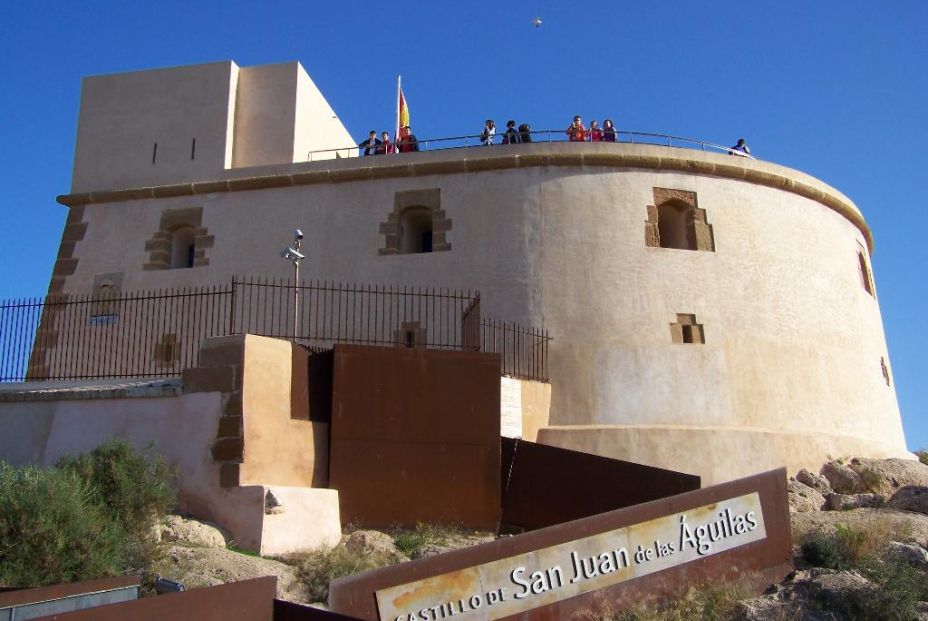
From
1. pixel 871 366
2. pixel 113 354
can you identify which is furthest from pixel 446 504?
pixel 871 366

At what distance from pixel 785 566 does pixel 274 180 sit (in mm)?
10964

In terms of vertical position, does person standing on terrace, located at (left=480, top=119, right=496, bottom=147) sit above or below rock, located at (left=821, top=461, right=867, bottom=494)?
above

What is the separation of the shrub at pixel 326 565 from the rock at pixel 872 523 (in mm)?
4679

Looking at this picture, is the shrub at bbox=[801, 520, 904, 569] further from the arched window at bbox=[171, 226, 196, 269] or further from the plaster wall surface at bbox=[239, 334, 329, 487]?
the arched window at bbox=[171, 226, 196, 269]

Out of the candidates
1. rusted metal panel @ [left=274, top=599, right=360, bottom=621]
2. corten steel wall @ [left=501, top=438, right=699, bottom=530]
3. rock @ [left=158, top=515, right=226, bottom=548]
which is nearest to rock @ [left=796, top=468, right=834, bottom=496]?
corten steel wall @ [left=501, top=438, right=699, bottom=530]

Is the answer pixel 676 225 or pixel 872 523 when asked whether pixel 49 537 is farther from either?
pixel 676 225

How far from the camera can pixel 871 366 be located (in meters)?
17.3

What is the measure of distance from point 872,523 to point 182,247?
41.8 feet

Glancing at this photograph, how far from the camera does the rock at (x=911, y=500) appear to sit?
12323 mm

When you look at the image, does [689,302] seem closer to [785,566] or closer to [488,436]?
[488,436]

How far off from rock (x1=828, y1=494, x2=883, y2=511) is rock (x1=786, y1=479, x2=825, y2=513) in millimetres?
171

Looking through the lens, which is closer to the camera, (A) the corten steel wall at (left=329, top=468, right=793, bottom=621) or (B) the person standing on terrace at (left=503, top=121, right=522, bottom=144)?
(A) the corten steel wall at (left=329, top=468, right=793, bottom=621)

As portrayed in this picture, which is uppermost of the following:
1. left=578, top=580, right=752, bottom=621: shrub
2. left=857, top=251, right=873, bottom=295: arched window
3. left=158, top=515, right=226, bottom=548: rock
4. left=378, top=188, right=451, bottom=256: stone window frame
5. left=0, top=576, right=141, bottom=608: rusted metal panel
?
left=378, top=188, right=451, bottom=256: stone window frame

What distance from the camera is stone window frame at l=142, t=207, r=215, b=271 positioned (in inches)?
675
